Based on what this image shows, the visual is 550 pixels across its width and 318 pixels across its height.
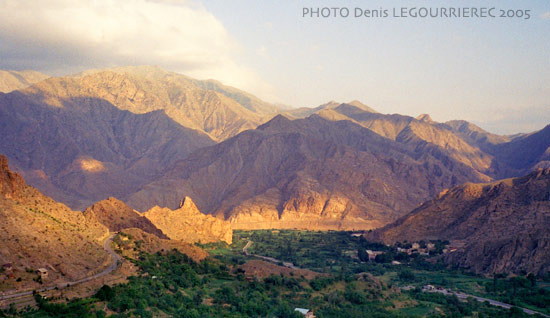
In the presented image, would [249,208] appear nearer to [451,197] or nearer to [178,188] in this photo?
[178,188]

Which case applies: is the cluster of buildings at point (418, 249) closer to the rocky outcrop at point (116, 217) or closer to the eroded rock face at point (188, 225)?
Result: the eroded rock face at point (188, 225)

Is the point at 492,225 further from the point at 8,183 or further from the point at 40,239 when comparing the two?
the point at 8,183

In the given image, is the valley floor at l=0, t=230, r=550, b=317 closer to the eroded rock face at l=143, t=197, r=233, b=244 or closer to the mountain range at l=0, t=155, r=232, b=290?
the mountain range at l=0, t=155, r=232, b=290

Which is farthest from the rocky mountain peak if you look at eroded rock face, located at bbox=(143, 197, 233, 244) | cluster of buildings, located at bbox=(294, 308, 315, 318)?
eroded rock face, located at bbox=(143, 197, 233, 244)

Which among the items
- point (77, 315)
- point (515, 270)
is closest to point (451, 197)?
point (515, 270)

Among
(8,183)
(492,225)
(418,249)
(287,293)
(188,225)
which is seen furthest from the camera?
(188,225)

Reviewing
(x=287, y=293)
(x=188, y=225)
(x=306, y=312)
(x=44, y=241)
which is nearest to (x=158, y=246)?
(x=287, y=293)
